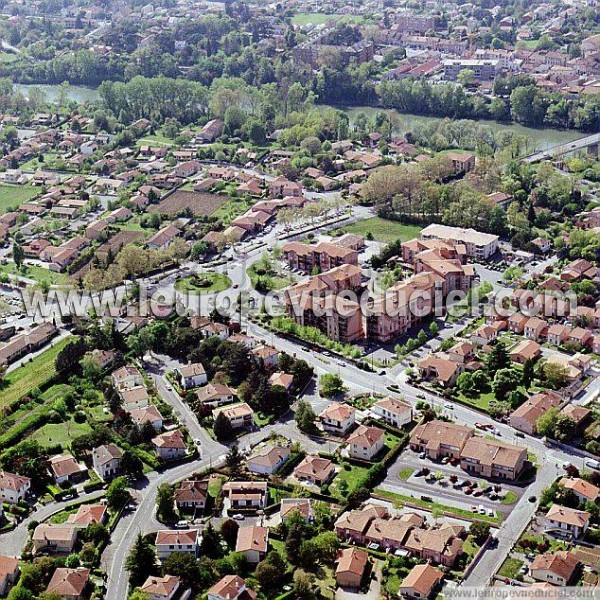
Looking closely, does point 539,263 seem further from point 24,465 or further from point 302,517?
point 24,465

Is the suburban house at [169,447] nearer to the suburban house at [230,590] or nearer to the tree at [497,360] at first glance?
the suburban house at [230,590]

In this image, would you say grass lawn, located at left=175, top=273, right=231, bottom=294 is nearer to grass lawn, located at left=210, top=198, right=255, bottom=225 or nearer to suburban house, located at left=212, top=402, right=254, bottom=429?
grass lawn, located at left=210, top=198, right=255, bottom=225

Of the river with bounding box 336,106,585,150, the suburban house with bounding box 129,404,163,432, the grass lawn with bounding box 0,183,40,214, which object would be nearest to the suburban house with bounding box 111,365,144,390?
the suburban house with bounding box 129,404,163,432

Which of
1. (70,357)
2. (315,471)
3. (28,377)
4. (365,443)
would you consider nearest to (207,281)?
(70,357)

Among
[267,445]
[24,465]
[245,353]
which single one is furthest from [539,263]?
[24,465]

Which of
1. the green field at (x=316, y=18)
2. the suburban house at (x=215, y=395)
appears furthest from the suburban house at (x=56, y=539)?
the green field at (x=316, y=18)
